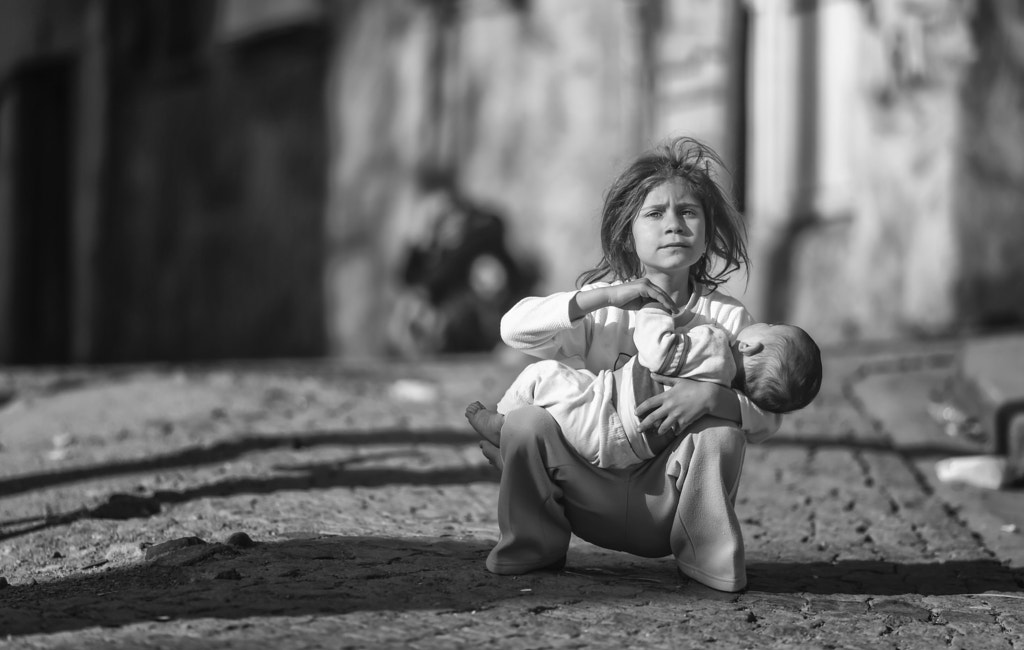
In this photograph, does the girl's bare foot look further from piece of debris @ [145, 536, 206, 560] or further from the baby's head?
piece of debris @ [145, 536, 206, 560]

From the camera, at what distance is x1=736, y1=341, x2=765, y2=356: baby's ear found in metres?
2.83

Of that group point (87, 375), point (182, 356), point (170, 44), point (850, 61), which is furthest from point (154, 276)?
point (850, 61)

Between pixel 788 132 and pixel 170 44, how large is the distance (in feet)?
21.2

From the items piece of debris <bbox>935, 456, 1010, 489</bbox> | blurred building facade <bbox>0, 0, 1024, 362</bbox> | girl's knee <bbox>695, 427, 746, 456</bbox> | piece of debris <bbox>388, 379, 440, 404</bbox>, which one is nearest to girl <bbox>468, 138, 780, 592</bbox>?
girl's knee <bbox>695, 427, 746, 456</bbox>

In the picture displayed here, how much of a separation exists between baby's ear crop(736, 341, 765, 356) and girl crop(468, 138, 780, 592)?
0.07 meters

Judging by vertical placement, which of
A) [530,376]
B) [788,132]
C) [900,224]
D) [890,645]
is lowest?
[890,645]

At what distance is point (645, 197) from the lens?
2.98m

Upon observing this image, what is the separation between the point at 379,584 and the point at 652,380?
0.77m

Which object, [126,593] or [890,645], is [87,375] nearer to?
[126,593]

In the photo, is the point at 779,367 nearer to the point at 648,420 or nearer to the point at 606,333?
the point at 648,420

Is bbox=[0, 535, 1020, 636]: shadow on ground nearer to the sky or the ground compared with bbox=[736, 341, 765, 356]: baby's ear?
nearer to the ground

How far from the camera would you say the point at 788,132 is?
8.39 meters

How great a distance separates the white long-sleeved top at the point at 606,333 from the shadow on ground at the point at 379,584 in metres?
0.45

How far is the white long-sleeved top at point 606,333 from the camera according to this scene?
2.88 meters
